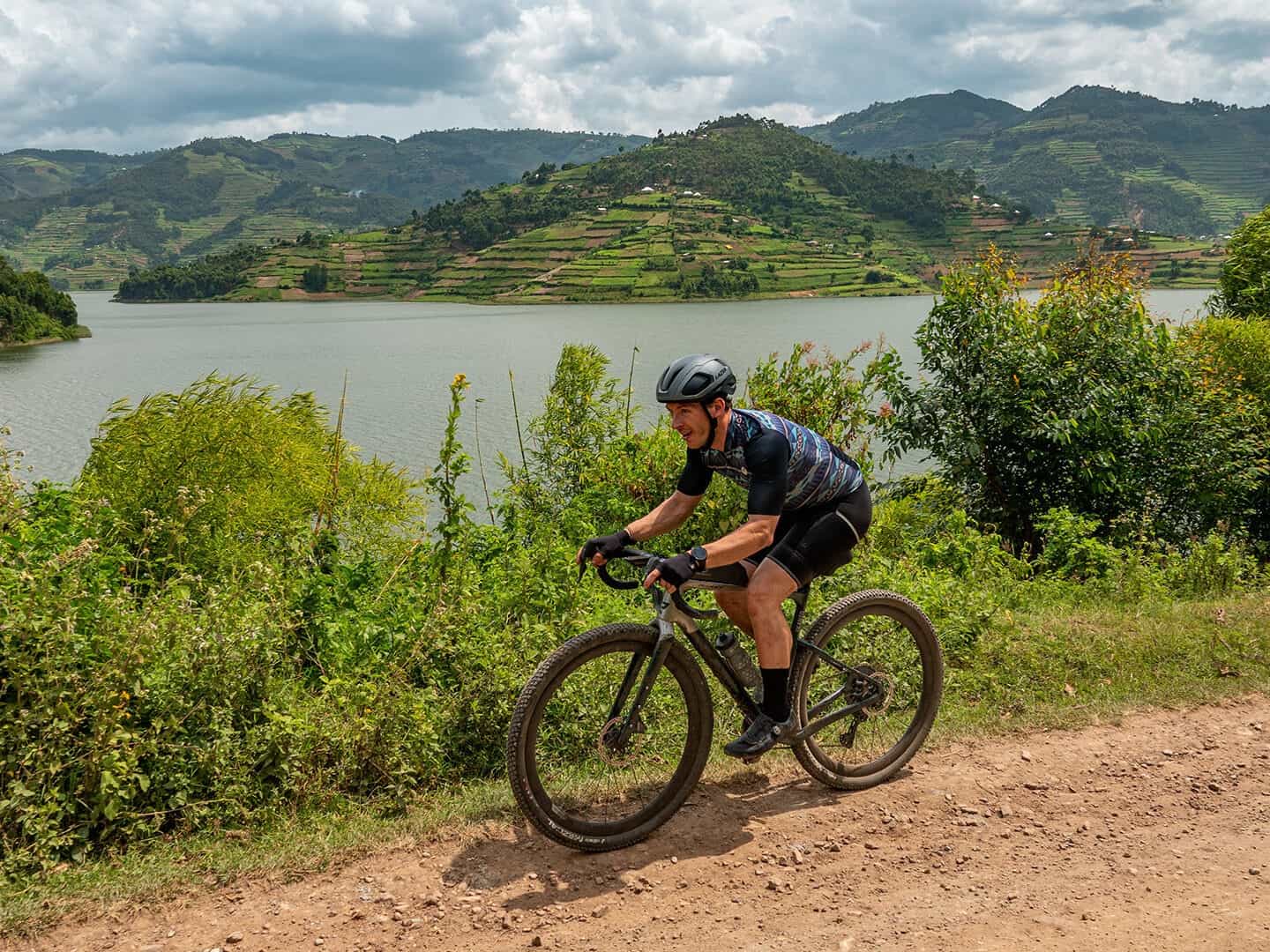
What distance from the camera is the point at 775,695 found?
5.20 m

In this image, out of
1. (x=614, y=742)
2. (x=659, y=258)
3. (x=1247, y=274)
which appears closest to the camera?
(x=614, y=742)

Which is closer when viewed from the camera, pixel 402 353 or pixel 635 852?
pixel 635 852

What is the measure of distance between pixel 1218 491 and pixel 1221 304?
10.7 metres

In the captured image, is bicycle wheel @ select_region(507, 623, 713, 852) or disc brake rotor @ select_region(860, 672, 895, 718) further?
disc brake rotor @ select_region(860, 672, 895, 718)

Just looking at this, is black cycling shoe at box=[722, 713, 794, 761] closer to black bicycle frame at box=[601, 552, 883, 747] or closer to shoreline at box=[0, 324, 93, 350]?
black bicycle frame at box=[601, 552, 883, 747]

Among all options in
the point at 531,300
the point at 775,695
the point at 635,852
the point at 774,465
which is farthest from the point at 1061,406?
the point at 531,300

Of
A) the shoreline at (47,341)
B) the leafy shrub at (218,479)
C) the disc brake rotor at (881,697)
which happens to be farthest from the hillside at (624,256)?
the disc brake rotor at (881,697)

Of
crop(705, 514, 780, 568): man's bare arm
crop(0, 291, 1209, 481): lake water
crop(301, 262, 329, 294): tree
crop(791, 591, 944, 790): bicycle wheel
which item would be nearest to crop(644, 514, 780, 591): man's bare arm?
crop(705, 514, 780, 568): man's bare arm

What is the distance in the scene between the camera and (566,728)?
18.7ft

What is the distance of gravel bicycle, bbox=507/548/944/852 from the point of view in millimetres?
4777

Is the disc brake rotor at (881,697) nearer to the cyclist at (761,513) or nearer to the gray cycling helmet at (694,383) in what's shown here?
the cyclist at (761,513)

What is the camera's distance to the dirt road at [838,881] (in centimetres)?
416

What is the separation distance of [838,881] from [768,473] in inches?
81.0

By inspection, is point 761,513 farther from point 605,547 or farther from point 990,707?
point 990,707
